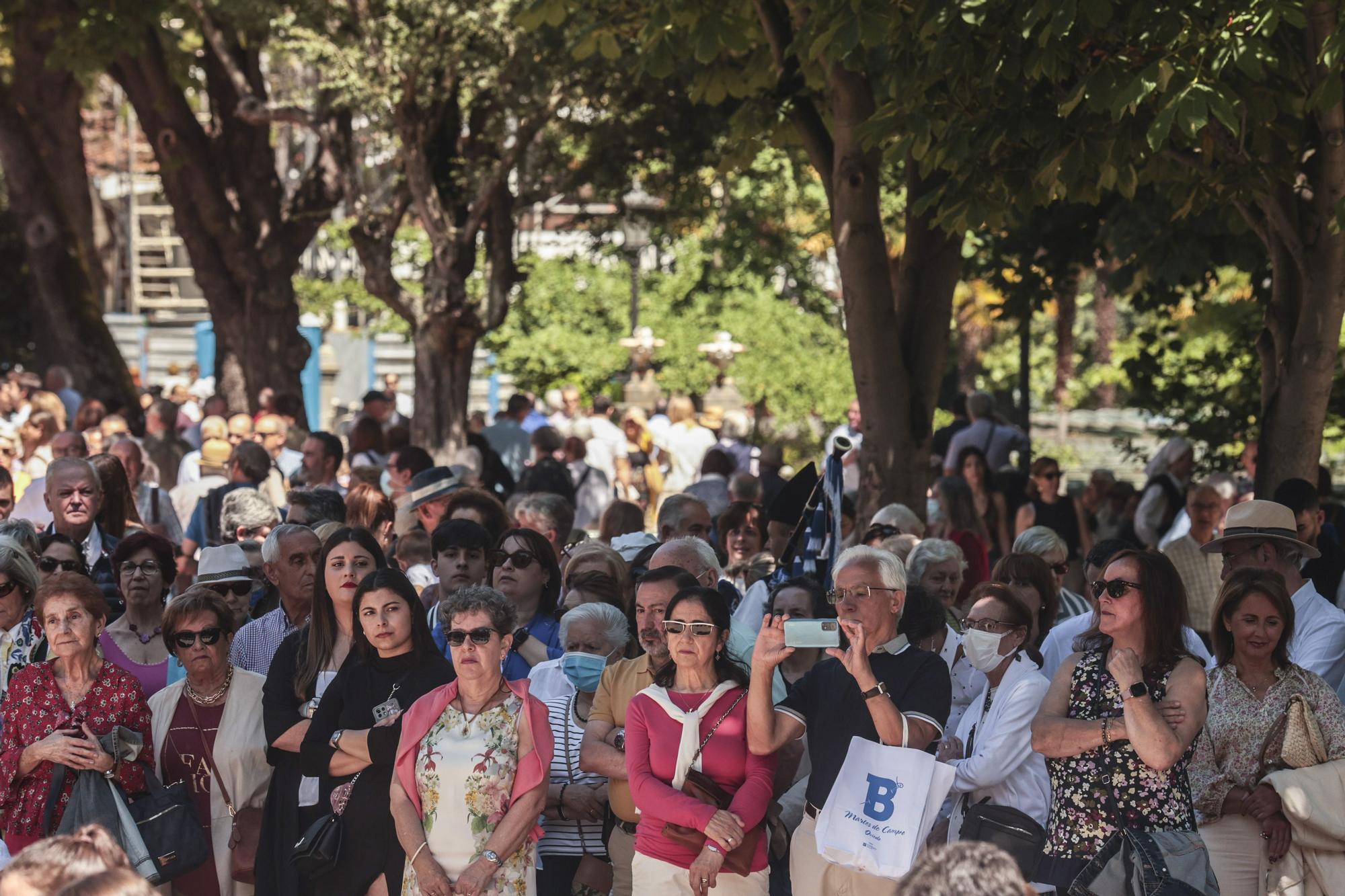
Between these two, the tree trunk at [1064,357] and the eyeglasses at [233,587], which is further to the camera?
the tree trunk at [1064,357]

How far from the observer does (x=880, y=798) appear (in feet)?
17.7

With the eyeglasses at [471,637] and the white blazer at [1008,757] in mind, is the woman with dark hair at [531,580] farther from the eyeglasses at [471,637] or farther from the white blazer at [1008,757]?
the white blazer at [1008,757]

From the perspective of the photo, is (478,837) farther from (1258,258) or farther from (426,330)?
(426,330)

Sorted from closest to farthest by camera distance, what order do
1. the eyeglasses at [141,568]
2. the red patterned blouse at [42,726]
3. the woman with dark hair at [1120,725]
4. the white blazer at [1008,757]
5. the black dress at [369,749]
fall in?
the woman with dark hair at [1120,725], the white blazer at [1008,757], the black dress at [369,749], the red patterned blouse at [42,726], the eyeglasses at [141,568]

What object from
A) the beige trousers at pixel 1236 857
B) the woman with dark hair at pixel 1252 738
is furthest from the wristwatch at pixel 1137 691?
the beige trousers at pixel 1236 857

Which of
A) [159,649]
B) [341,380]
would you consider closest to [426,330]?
[159,649]

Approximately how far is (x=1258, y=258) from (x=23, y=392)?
12994 millimetres

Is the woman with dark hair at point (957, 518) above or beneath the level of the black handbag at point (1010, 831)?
above

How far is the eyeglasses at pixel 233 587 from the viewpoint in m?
7.59

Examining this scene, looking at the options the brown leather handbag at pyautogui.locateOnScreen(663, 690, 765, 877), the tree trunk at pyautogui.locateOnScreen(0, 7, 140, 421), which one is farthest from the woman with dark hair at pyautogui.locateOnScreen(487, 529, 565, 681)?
the tree trunk at pyautogui.locateOnScreen(0, 7, 140, 421)

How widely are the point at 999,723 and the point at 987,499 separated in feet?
24.1

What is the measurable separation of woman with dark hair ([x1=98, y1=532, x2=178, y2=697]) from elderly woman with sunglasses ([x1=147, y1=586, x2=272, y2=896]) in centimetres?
86

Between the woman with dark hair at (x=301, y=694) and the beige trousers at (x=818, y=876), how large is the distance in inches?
63.9

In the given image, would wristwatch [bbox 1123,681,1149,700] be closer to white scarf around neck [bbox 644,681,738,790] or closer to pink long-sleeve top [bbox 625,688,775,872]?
pink long-sleeve top [bbox 625,688,775,872]
